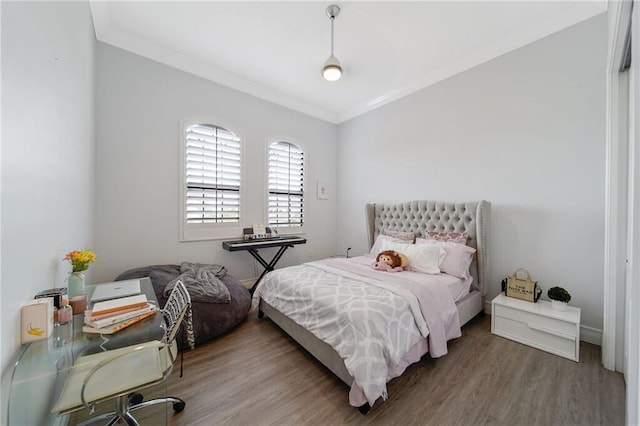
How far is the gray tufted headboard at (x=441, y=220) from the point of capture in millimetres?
2826

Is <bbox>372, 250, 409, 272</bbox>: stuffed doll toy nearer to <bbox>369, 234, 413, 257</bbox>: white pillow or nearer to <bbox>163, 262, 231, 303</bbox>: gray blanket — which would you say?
<bbox>369, 234, 413, 257</bbox>: white pillow

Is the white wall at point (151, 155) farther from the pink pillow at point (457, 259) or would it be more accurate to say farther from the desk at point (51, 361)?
the pink pillow at point (457, 259)

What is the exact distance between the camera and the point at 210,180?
3516 mm

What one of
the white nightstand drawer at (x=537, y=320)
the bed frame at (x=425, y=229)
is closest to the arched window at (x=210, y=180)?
the bed frame at (x=425, y=229)

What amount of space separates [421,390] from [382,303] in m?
0.68

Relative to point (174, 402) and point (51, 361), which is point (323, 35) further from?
point (174, 402)

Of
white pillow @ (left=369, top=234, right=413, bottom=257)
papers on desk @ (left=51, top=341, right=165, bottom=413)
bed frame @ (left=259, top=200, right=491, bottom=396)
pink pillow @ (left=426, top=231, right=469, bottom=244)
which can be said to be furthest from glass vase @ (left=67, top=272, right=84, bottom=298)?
pink pillow @ (left=426, top=231, right=469, bottom=244)

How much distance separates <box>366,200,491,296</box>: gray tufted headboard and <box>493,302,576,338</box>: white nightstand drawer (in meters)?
0.41

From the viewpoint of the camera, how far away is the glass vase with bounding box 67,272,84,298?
1351 millimetres

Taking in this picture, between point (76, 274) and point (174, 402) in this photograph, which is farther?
point (174, 402)

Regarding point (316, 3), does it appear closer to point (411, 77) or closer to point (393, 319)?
point (411, 77)

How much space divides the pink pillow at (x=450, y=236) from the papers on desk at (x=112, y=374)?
309cm

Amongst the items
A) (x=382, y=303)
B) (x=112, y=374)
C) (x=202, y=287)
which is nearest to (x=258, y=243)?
(x=202, y=287)

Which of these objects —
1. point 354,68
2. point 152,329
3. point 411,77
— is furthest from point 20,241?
point 411,77
